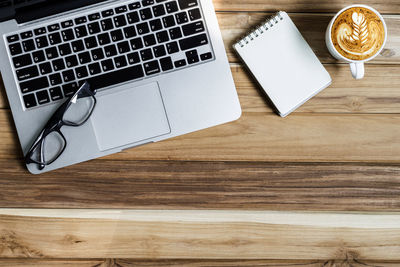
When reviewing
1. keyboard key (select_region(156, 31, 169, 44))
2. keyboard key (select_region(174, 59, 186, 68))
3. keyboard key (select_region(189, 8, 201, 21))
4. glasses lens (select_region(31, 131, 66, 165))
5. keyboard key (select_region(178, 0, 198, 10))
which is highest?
keyboard key (select_region(178, 0, 198, 10))

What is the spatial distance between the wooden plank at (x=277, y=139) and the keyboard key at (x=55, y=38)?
0.23 m

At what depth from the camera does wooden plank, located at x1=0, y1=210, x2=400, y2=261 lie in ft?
2.45

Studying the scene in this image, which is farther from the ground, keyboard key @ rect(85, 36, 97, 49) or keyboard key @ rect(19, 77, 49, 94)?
keyboard key @ rect(85, 36, 97, 49)

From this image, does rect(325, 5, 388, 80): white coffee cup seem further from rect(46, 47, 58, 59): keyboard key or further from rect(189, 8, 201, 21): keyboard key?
rect(46, 47, 58, 59): keyboard key

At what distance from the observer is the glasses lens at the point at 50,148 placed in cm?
70

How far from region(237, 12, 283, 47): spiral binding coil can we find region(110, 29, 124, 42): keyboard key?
0.69 feet

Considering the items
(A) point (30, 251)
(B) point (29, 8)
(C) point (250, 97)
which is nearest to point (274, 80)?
(C) point (250, 97)

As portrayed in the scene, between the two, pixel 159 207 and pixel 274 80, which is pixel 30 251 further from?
pixel 274 80

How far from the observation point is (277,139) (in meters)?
0.74

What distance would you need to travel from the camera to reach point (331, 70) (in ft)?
2.42

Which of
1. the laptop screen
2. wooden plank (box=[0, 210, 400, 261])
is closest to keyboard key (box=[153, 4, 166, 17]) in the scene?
the laptop screen

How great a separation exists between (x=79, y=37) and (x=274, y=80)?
0.36 m

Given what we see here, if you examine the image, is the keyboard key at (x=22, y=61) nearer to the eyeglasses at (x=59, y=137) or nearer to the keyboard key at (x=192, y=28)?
the eyeglasses at (x=59, y=137)

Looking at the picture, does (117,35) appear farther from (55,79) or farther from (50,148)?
(50,148)
